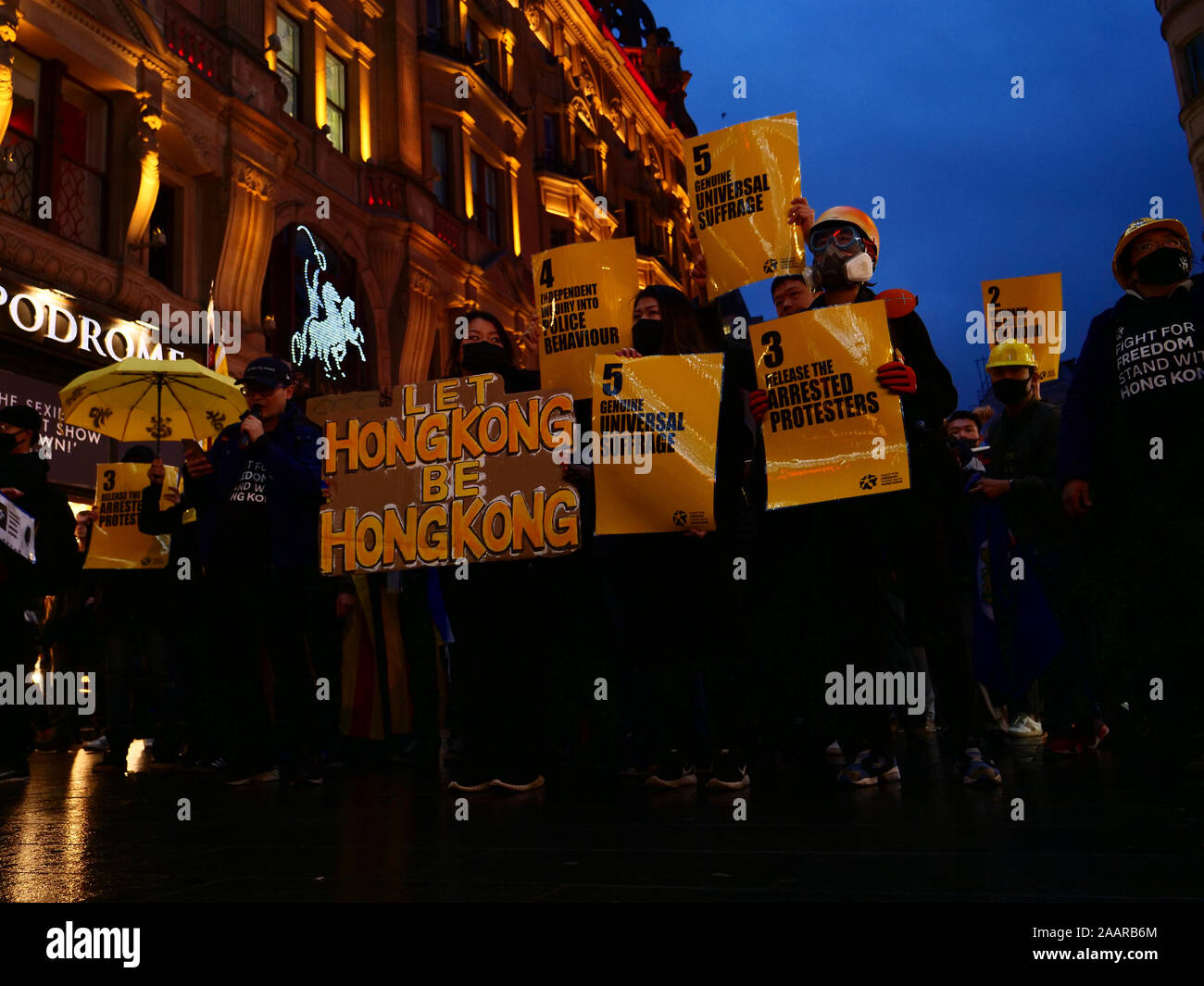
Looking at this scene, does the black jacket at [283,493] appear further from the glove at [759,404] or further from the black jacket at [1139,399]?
the black jacket at [1139,399]

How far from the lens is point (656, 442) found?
4.49 m

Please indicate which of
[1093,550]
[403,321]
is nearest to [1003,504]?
[1093,550]

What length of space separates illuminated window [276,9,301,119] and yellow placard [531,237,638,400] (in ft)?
50.2

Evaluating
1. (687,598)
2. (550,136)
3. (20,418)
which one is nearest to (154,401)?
(20,418)

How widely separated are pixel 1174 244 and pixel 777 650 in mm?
2358

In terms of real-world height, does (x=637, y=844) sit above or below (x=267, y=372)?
below

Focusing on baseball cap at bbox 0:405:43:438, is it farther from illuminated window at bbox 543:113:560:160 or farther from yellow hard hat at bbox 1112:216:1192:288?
illuminated window at bbox 543:113:560:160

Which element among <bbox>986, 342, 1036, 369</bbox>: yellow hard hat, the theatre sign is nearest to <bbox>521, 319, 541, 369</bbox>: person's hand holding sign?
the theatre sign

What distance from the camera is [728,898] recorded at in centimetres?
213

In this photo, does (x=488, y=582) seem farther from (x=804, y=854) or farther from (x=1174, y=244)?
(x=1174, y=244)

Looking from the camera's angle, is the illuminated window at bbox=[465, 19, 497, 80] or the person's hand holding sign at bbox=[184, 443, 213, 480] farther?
the illuminated window at bbox=[465, 19, 497, 80]

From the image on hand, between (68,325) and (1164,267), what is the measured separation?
40.8 feet

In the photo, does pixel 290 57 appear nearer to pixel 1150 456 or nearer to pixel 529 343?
pixel 529 343

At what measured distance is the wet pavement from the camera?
89.3 inches
